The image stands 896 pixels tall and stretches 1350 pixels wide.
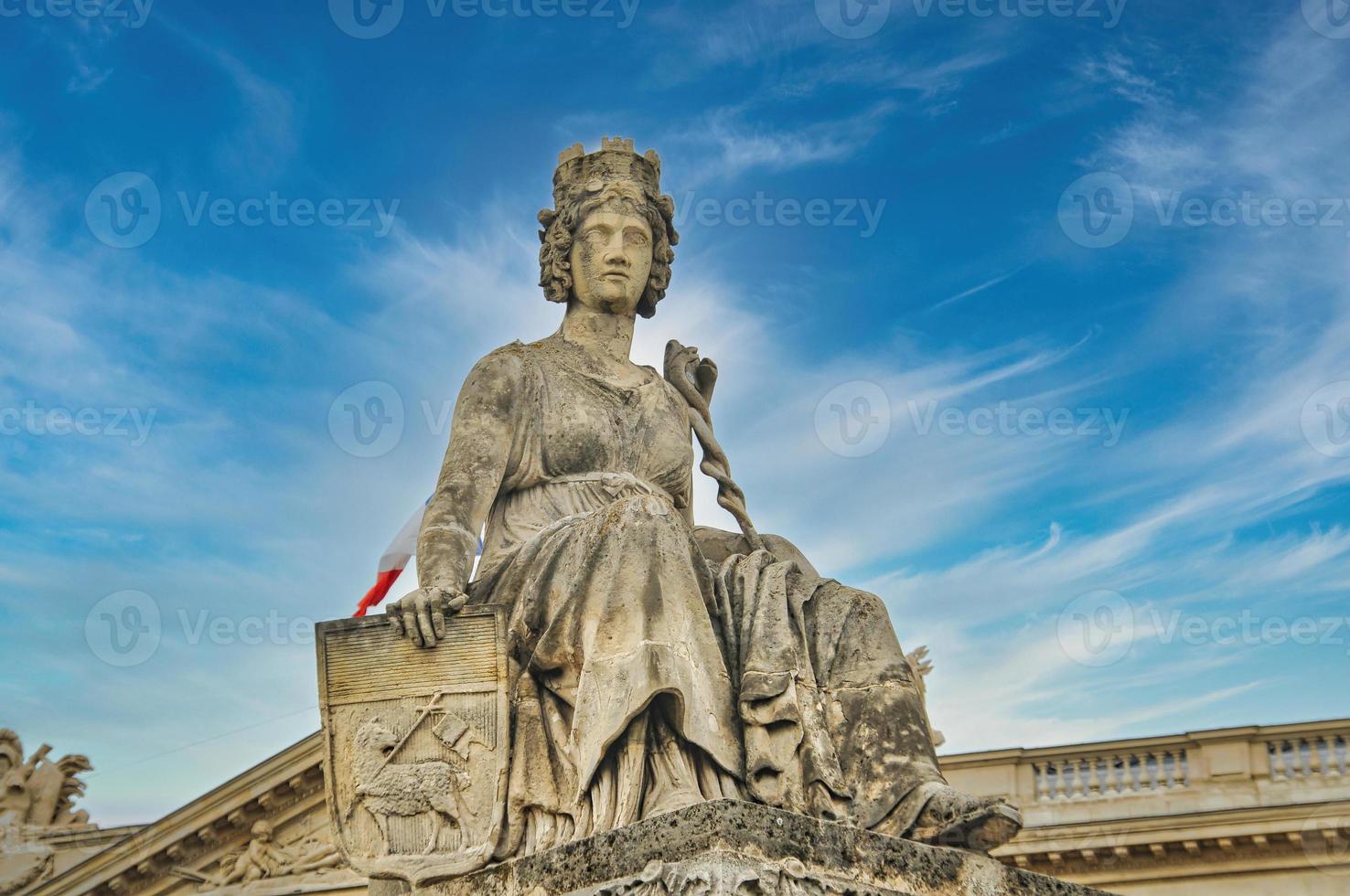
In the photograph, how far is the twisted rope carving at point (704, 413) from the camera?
811 cm

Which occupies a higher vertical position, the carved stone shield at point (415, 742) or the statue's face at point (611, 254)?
the statue's face at point (611, 254)

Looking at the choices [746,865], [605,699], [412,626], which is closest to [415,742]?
[412,626]

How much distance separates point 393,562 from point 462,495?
42.7 feet

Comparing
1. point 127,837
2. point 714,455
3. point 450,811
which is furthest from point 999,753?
point 450,811

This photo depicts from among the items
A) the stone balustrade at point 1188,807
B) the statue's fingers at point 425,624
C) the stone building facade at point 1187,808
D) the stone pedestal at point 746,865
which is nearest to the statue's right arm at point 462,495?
the statue's fingers at point 425,624

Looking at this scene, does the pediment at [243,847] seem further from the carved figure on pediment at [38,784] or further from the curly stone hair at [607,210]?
the curly stone hair at [607,210]

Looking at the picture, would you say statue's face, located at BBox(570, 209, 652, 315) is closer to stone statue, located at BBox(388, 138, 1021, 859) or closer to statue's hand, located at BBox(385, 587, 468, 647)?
stone statue, located at BBox(388, 138, 1021, 859)

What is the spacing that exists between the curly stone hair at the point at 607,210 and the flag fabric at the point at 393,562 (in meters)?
10.2

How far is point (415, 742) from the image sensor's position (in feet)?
21.7

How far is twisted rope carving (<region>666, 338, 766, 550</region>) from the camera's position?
8.11 metres

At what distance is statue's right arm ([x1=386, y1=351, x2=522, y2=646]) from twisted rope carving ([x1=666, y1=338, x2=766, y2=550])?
34.0 inches

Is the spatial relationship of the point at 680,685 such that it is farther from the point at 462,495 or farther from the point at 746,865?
the point at 462,495

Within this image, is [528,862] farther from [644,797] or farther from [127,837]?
[127,837]

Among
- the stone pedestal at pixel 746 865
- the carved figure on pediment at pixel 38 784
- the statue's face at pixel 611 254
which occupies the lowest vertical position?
the stone pedestal at pixel 746 865
